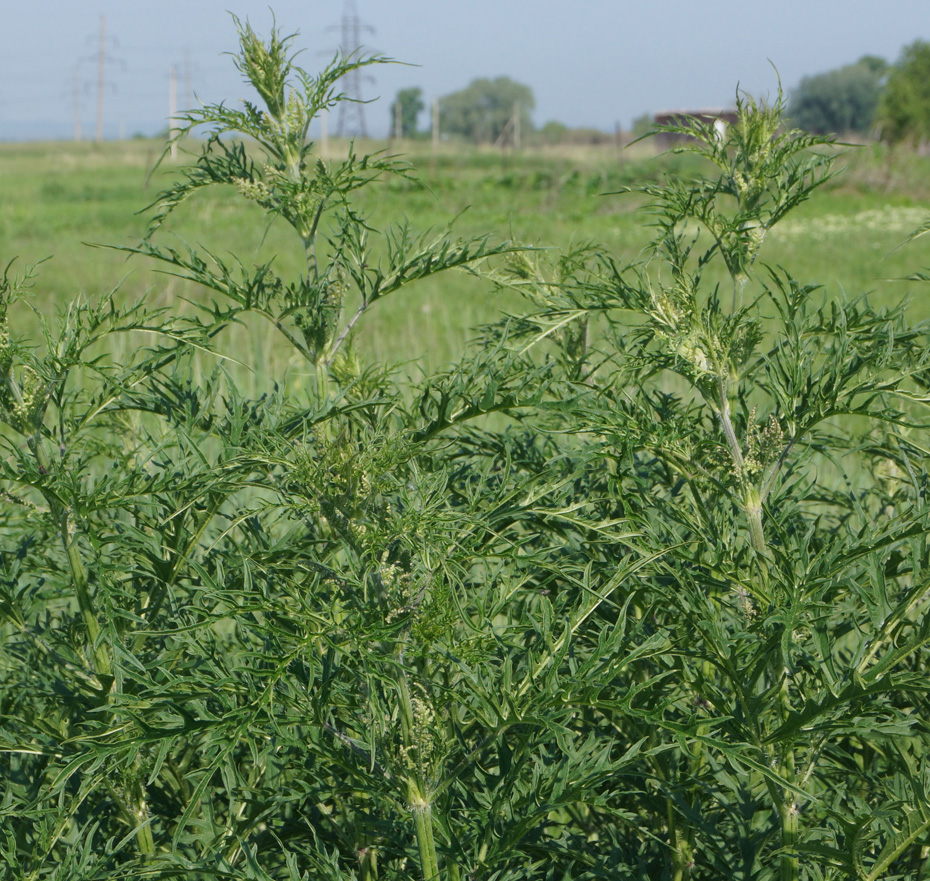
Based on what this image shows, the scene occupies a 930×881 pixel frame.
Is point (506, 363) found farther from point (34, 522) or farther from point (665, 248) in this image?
point (34, 522)

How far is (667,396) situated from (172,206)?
A: 0.91 metres

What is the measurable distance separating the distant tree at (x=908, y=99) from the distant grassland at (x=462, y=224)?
11.7m

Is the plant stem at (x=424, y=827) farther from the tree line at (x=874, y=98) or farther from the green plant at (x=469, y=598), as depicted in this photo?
the tree line at (x=874, y=98)

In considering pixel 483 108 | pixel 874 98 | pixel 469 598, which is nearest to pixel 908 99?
pixel 469 598

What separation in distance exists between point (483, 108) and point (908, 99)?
7059 centimetres

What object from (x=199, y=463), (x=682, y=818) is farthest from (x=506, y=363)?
(x=682, y=818)

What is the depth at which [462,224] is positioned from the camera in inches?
656

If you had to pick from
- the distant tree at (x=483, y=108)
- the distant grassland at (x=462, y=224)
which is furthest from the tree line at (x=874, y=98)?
the distant tree at (x=483, y=108)

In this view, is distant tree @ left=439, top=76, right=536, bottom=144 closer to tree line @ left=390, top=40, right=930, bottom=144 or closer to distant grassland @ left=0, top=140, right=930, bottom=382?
tree line @ left=390, top=40, right=930, bottom=144

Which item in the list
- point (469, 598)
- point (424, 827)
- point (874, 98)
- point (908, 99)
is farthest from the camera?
point (874, 98)

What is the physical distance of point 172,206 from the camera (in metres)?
1.66

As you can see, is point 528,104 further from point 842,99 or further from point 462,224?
point 462,224

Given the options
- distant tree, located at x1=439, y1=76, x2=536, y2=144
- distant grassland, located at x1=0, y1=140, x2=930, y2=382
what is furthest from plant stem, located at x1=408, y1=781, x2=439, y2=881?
distant tree, located at x1=439, y1=76, x2=536, y2=144

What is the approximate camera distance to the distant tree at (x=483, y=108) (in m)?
90.2
